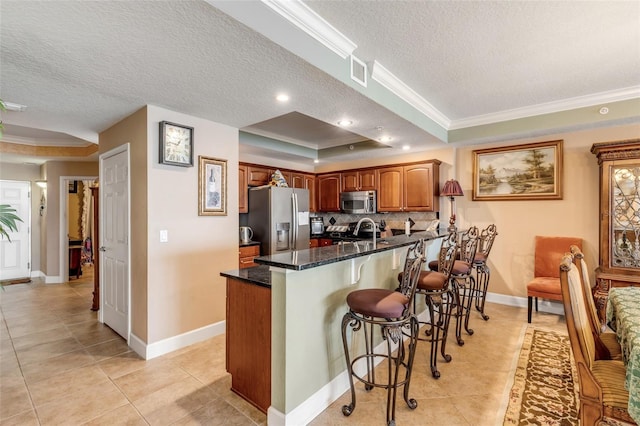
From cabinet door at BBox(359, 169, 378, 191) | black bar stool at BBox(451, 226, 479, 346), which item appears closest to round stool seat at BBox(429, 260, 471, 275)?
black bar stool at BBox(451, 226, 479, 346)

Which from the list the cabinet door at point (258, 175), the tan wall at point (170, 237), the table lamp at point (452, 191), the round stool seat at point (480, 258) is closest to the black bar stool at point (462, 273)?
Answer: the round stool seat at point (480, 258)

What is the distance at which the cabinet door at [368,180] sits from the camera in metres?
5.29

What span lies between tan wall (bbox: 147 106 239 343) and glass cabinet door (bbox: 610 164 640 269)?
4.31 m

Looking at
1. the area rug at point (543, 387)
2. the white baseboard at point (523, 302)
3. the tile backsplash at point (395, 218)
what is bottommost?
the area rug at point (543, 387)

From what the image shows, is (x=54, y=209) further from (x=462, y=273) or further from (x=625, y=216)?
(x=625, y=216)

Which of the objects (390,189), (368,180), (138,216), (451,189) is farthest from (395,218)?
(138,216)

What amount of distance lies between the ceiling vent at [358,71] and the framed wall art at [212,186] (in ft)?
5.92

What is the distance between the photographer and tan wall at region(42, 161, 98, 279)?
5934 mm

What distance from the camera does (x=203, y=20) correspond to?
1.64 metres

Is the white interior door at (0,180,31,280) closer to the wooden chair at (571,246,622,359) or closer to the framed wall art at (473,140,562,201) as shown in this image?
the framed wall art at (473,140,562,201)

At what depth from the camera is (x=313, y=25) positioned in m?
2.04

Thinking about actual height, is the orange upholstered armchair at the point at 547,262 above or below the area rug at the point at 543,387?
above

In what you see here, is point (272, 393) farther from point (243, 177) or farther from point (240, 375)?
point (243, 177)

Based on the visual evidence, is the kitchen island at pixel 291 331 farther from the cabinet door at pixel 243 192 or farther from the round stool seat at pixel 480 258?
the cabinet door at pixel 243 192
